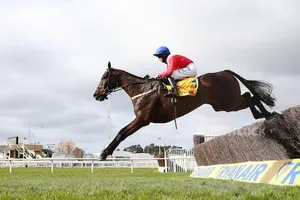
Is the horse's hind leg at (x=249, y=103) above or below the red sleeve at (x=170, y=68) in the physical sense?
below

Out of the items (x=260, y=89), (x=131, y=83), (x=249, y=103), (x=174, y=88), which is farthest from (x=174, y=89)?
(x=260, y=89)

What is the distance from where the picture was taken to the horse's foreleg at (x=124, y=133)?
6.84 m

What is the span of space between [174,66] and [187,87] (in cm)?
40

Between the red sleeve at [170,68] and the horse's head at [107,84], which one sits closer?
the red sleeve at [170,68]

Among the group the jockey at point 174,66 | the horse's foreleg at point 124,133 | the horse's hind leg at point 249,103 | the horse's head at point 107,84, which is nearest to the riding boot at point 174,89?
the jockey at point 174,66

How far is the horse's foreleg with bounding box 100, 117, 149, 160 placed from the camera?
6840 mm

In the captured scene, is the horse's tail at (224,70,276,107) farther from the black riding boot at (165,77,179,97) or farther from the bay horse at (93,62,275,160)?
the black riding boot at (165,77,179,97)

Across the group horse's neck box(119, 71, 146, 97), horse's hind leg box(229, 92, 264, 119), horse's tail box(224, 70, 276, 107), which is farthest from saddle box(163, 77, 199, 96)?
horse's tail box(224, 70, 276, 107)

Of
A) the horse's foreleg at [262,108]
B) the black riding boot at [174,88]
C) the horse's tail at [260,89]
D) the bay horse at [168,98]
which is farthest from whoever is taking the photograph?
the horse's tail at [260,89]

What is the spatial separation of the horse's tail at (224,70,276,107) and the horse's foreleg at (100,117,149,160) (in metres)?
1.83

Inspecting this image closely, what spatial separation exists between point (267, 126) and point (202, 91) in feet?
6.99

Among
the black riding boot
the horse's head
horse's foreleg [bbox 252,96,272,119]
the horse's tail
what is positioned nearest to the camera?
the black riding boot

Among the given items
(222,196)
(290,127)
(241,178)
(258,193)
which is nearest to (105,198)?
(222,196)

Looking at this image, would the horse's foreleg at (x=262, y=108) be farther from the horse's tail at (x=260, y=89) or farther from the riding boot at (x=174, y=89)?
the riding boot at (x=174, y=89)
